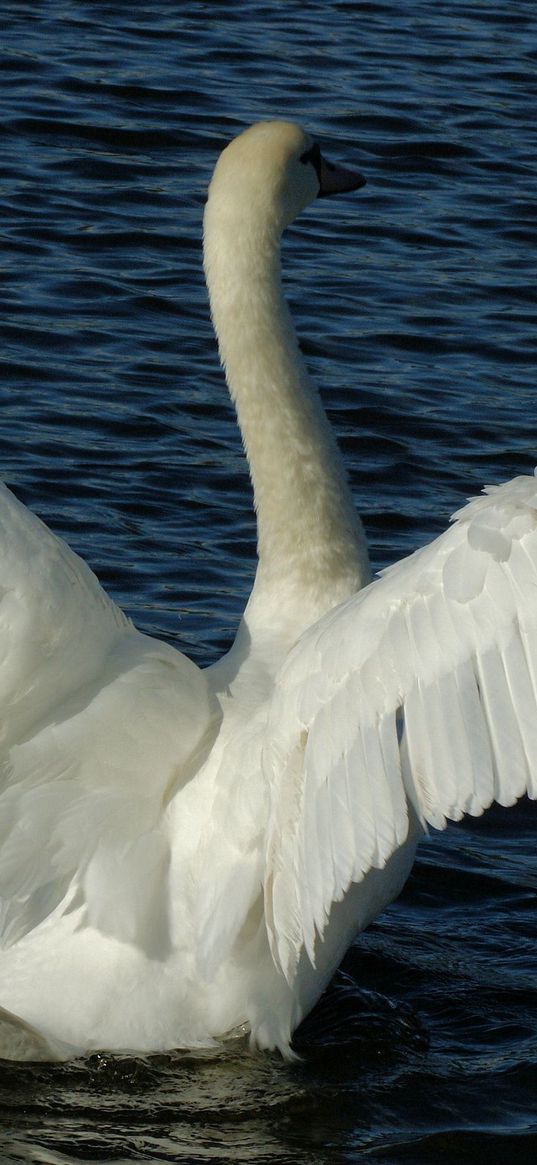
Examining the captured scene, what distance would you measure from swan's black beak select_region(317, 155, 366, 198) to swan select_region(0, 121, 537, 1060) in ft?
1.04

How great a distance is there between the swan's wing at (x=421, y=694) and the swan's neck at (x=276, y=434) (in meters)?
1.10

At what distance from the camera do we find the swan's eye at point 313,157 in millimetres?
5895

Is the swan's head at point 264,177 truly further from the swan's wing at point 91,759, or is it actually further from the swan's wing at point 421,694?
the swan's wing at point 421,694

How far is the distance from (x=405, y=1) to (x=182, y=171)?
4.14 meters

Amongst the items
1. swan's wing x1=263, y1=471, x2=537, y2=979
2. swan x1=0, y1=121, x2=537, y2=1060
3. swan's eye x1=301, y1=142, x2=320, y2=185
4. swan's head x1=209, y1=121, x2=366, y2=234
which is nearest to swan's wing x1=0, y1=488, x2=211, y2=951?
swan x1=0, y1=121, x2=537, y2=1060

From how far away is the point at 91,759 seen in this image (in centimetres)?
478

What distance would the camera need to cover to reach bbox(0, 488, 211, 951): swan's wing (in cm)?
457

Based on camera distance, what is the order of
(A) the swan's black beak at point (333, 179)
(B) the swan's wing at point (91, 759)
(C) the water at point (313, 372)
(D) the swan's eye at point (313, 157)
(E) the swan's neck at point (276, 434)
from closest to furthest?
(B) the swan's wing at point (91, 759), (C) the water at point (313, 372), (E) the swan's neck at point (276, 434), (D) the swan's eye at point (313, 157), (A) the swan's black beak at point (333, 179)

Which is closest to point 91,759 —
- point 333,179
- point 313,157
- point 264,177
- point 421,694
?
point 421,694

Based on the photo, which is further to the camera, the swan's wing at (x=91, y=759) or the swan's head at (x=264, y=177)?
the swan's head at (x=264, y=177)

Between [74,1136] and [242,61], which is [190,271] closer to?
[242,61]

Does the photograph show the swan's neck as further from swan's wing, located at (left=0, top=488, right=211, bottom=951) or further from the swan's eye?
swan's wing, located at (left=0, top=488, right=211, bottom=951)

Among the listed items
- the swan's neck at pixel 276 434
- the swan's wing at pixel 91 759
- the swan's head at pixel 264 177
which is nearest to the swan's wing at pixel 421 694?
the swan's wing at pixel 91 759

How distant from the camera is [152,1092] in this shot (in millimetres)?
5199
